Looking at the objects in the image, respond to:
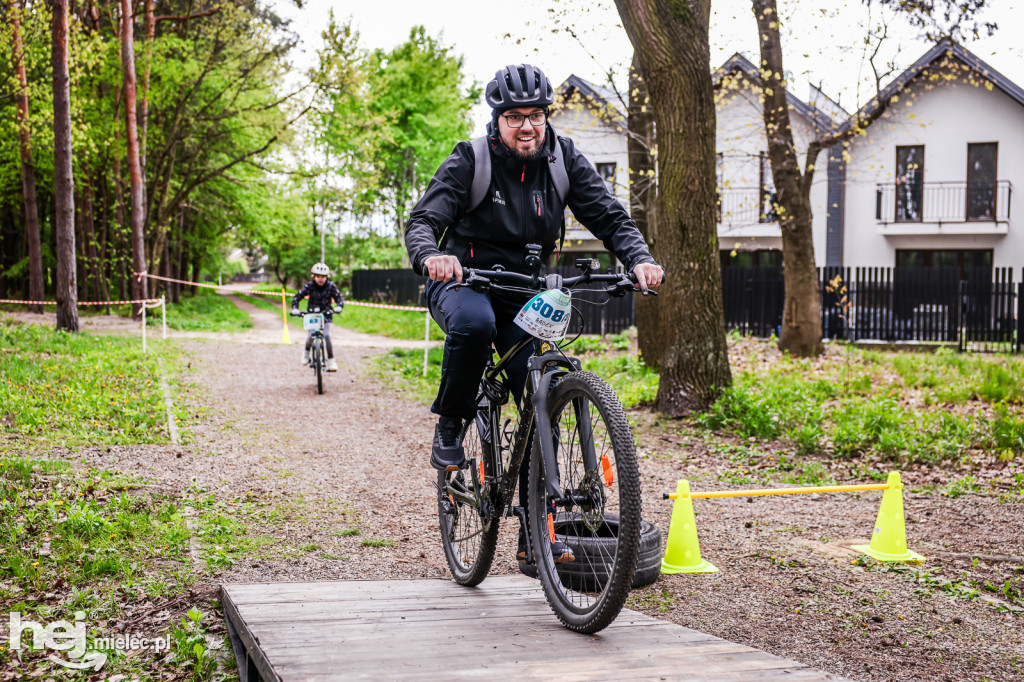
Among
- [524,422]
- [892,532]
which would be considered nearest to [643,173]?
[892,532]

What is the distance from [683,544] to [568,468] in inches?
78.5

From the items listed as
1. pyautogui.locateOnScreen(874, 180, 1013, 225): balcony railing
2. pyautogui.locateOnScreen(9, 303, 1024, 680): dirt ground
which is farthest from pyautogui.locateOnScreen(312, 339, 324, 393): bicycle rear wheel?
pyautogui.locateOnScreen(874, 180, 1013, 225): balcony railing

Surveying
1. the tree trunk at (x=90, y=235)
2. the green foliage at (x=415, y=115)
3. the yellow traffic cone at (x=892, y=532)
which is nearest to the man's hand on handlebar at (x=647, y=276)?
the yellow traffic cone at (x=892, y=532)

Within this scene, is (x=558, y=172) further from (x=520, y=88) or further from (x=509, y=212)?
(x=520, y=88)

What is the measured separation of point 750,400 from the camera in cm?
960

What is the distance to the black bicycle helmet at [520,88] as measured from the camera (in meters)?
3.52

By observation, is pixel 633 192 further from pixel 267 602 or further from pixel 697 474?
pixel 267 602

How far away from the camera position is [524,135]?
3570 mm

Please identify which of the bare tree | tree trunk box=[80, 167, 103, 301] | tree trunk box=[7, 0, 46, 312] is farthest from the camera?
tree trunk box=[80, 167, 103, 301]

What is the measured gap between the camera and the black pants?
3547 mm

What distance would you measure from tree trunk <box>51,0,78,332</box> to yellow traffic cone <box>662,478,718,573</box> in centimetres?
1599

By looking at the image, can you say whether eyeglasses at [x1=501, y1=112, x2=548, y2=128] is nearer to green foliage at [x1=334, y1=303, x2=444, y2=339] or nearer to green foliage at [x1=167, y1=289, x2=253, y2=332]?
green foliage at [x1=334, y1=303, x2=444, y2=339]

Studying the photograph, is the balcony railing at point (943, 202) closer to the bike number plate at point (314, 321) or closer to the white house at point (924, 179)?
the white house at point (924, 179)

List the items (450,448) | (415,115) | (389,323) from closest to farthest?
(450,448), (389,323), (415,115)
